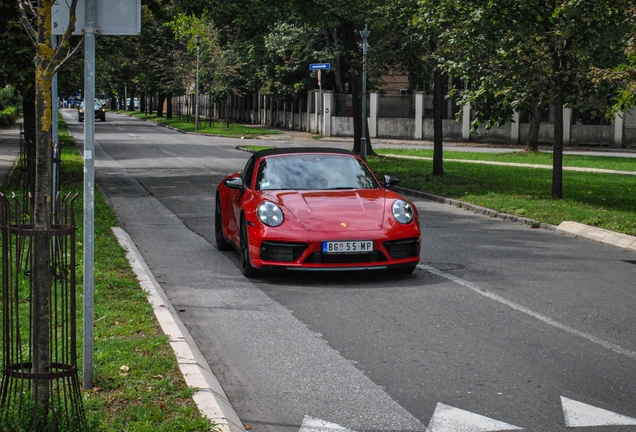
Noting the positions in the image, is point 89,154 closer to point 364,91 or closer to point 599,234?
point 599,234

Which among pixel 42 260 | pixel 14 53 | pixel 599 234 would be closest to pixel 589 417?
pixel 42 260

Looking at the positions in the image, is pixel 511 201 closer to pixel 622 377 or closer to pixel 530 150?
pixel 622 377

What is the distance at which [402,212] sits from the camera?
10.7 meters

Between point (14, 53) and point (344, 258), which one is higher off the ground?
point (14, 53)

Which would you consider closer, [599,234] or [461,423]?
[461,423]

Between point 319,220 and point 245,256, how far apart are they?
1044 mm

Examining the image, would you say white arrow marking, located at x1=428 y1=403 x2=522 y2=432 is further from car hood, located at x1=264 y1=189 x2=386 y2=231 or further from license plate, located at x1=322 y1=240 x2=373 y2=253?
car hood, located at x1=264 y1=189 x2=386 y2=231

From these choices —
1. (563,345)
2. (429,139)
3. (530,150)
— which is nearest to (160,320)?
(563,345)

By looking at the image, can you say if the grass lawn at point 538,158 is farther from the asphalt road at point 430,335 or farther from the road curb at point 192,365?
the road curb at point 192,365

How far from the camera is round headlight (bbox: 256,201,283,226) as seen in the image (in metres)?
10.4

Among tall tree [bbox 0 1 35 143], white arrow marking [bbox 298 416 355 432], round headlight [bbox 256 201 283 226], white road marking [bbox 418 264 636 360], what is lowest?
white arrow marking [bbox 298 416 355 432]

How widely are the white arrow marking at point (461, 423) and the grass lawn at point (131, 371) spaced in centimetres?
137

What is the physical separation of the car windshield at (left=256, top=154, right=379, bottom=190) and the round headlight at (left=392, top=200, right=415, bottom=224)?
82cm

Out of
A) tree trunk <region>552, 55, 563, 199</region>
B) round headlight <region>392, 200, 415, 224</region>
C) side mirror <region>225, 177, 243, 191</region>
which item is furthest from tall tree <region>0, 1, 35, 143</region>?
tree trunk <region>552, 55, 563, 199</region>
